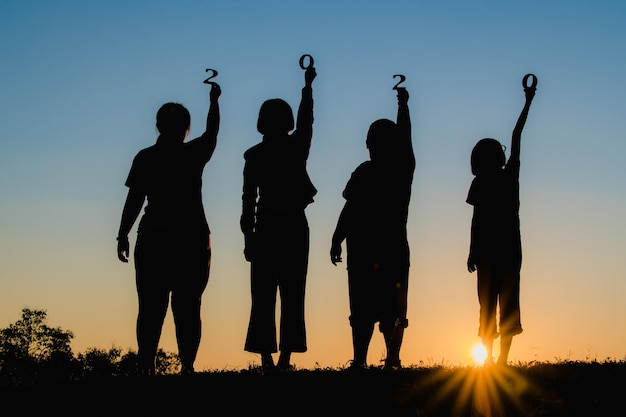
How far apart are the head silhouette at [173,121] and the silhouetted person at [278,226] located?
2.83 feet

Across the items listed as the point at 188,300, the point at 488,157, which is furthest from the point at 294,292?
the point at 488,157

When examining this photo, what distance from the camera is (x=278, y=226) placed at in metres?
10.2

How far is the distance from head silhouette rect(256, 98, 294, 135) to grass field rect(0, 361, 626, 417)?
281 cm

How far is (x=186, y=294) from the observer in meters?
9.77

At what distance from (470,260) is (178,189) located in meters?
3.95

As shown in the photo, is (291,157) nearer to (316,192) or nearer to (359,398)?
(316,192)

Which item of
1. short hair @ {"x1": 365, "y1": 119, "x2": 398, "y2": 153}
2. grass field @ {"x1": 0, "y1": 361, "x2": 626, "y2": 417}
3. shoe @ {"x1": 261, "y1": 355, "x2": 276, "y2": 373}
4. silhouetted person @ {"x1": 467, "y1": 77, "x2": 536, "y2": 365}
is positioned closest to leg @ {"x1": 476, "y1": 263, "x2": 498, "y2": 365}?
silhouetted person @ {"x1": 467, "y1": 77, "x2": 536, "y2": 365}

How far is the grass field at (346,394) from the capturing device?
7.35 metres

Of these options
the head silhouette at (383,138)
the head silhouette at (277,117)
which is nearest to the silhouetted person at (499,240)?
the head silhouette at (383,138)

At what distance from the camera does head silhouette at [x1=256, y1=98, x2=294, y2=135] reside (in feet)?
33.9

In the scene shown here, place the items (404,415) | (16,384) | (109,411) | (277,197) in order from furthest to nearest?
(277,197), (16,384), (109,411), (404,415)

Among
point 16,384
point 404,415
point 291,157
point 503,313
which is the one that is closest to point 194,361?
point 16,384

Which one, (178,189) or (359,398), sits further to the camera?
(178,189)

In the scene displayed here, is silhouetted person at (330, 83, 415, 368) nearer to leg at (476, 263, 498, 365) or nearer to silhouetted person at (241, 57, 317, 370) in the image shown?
silhouetted person at (241, 57, 317, 370)
